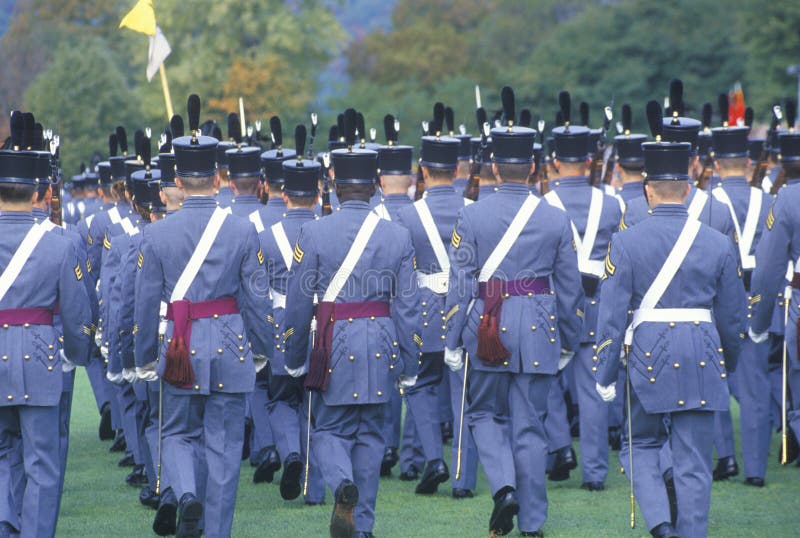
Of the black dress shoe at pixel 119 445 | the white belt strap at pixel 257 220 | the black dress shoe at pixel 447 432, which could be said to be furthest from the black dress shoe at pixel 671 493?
the black dress shoe at pixel 119 445

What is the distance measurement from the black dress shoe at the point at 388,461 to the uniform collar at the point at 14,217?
4.14m

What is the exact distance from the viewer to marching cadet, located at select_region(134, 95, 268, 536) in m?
8.23

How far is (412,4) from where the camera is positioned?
273 feet

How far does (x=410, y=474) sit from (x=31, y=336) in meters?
4.11

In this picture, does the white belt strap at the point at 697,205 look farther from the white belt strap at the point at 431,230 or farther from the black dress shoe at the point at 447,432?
the black dress shoe at the point at 447,432

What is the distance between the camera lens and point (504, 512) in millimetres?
8617

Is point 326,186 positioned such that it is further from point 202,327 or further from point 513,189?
point 202,327

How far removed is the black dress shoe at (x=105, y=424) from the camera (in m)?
13.6

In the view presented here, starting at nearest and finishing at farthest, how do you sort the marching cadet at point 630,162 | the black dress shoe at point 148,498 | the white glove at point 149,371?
the white glove at point 149,371 < the black dress shoe at point 148,498 < the marching cadet at point 630,162

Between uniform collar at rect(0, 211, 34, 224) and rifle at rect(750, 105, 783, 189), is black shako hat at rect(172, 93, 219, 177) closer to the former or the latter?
uniform collar at rect(0, 211, 34, 224)

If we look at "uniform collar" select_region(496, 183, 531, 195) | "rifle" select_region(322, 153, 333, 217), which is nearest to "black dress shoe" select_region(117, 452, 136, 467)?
"rifle" select_region(322, 153, 333, 217)

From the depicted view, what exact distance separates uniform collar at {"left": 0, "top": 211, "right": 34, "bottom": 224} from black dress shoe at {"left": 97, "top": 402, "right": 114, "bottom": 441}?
5769 millimetres

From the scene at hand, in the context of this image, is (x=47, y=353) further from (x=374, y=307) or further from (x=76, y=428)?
(x=76, y=428)

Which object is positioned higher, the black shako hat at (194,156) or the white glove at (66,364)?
the black shako hat at (194,156)
